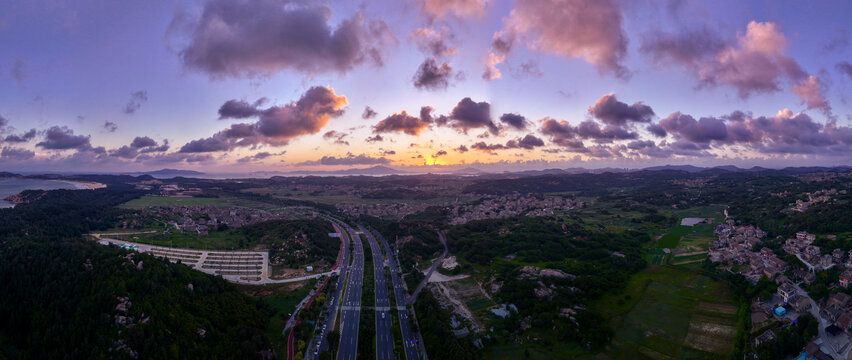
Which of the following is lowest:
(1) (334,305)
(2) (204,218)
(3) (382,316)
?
(3) (382,316)

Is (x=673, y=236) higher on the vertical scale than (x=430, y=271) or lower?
higher

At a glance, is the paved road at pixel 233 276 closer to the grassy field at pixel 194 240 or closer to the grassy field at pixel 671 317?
the grassy field at pixel 194 240

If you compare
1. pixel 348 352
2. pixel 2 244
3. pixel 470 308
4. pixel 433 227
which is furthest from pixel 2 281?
pixel 433 227

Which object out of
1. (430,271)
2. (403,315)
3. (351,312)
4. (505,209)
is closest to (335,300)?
(351,312)

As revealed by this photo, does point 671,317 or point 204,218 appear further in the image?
point 204,218

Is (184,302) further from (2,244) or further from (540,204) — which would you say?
(540,204)

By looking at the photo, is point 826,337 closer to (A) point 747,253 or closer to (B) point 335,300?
(A) point 747,253
